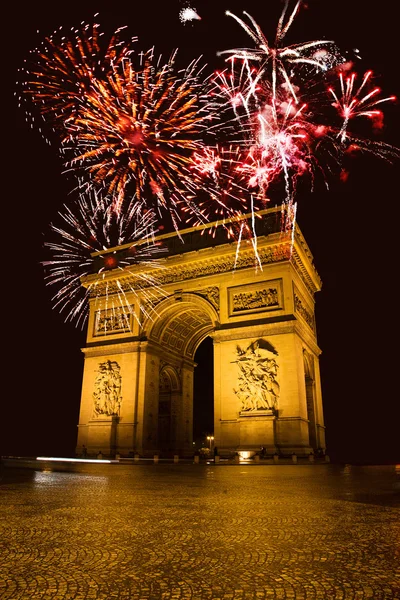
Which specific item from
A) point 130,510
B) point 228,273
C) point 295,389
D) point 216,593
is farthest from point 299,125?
point 216,593

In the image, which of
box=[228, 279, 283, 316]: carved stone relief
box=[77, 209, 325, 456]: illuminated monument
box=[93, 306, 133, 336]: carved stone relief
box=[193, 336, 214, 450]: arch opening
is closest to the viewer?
box=[77, 209, 325, 456]: illuminated monument

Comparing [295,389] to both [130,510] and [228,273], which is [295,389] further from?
[130,510]

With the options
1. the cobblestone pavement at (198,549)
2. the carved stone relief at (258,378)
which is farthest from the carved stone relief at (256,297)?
the cobblestone pavement at (198,549)

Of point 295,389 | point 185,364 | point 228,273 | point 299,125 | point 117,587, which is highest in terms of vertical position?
point 299,125

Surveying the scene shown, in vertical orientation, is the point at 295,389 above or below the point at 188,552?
above

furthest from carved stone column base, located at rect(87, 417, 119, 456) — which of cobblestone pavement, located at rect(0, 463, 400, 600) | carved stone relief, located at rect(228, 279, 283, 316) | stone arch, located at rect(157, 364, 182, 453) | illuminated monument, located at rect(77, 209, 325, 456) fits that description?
cobblestone pavement, located at rect(0, 463, 400, 600)

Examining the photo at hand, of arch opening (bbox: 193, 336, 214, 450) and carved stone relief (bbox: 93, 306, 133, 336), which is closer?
carved stone relief (bbox: 93, 306, 133, 336)

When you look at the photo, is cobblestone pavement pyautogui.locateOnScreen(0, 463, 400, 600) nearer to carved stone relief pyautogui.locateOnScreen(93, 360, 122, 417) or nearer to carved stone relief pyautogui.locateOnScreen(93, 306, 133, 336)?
carved stone relief pyautogui.locateOnScreen(93, 360, 122, 417)

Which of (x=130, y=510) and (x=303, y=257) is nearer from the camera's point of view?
(x=130, y=510)
